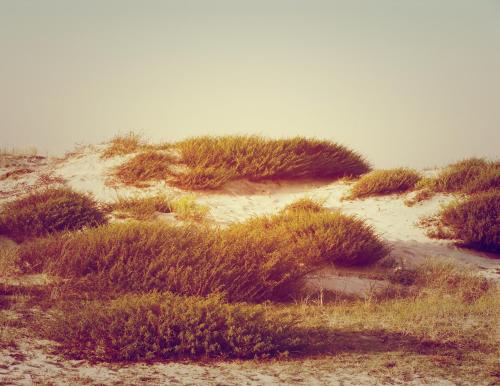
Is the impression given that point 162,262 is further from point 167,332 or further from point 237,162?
point 237,162

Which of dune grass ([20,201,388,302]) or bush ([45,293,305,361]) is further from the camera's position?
dune grass ([20,201,388,302])

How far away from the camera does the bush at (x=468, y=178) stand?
38.5 feet

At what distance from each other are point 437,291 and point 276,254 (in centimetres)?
212

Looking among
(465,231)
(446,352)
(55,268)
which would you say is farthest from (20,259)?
(465,231)

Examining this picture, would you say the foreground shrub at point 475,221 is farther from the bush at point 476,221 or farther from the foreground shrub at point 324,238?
the foreground shrub at point 324,238

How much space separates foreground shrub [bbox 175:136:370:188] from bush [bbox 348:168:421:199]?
139cm

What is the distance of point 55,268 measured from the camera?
253 inches

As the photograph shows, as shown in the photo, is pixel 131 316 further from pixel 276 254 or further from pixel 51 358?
pixel 276 254

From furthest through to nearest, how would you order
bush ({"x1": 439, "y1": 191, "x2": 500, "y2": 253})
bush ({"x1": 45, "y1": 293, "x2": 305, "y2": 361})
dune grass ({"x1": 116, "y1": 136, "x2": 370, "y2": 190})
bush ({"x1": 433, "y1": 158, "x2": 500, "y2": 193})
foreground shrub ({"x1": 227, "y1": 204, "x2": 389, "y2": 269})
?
dune grass ({"x1": 116, "y1": 136, "x2": 370, "y2": 190}) → bush ({"x1": 433, "y1": 158, "x2": 500, "y2": 193}) → bush ({"x1": 439, "y1": 191, "x2": 500, "y2": 253}) → foreground shrub ({"x1": 227, "y1": 204, "x2": 389, "y2": 269}) → bush ({"x1": 45, "y1": 293, "x2": 305, "y2": 361})

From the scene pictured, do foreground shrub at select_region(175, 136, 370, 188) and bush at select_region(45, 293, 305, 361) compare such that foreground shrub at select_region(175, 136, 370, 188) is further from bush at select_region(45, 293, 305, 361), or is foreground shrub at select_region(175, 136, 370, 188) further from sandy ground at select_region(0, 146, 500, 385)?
bush at select_region(45, 293, 305, 361)

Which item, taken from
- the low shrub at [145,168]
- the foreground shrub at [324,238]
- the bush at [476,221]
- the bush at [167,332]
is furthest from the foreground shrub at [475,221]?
the bush at [167,332]

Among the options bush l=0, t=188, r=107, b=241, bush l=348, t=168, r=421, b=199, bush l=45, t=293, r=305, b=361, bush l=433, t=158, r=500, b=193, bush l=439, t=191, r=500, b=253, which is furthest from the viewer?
bush l=348, t=168, r=421, b=199

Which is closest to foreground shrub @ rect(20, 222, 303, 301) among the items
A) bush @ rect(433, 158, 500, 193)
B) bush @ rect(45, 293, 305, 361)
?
bush @ rect(45, 293, 305, 361)

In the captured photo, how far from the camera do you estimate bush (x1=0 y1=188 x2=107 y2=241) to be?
8.34 m
